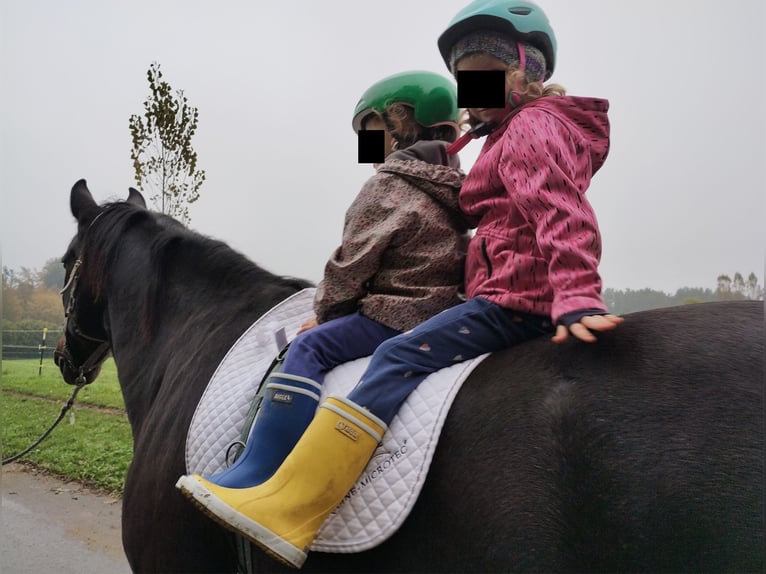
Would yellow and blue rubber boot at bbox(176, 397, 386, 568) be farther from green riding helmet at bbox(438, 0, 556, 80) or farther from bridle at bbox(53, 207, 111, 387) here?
bridle at bbox(53, 207, 111, 387)

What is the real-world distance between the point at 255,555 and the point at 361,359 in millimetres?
746

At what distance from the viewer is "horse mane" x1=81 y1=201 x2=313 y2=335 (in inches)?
106

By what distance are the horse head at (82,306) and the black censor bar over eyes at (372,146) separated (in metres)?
1.71

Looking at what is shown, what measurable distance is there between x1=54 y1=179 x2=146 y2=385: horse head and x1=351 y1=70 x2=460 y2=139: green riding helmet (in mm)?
1858

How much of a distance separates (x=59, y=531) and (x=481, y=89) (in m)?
5.22

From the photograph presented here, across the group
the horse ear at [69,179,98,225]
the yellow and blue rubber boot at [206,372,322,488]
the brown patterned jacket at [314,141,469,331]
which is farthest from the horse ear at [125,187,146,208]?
the yellow and blue rubber boot at [206,372,322,488]

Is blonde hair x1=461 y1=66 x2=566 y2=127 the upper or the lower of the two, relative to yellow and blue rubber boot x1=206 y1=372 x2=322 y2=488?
upper

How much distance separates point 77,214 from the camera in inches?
131

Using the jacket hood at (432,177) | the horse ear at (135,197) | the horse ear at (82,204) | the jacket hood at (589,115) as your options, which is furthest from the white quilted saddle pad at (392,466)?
the horse ear at (135,197)

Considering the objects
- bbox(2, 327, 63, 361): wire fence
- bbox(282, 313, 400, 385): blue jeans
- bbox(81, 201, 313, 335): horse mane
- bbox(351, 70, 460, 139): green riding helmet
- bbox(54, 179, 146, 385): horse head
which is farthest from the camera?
bbox(2, 327, 63, 361): wire fence

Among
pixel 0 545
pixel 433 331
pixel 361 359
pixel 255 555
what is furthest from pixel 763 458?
pixel 0 545

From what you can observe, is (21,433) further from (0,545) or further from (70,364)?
(70,364)

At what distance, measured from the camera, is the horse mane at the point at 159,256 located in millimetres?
2697

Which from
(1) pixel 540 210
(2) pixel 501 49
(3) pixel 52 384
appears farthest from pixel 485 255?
(3) pixel 52 384
